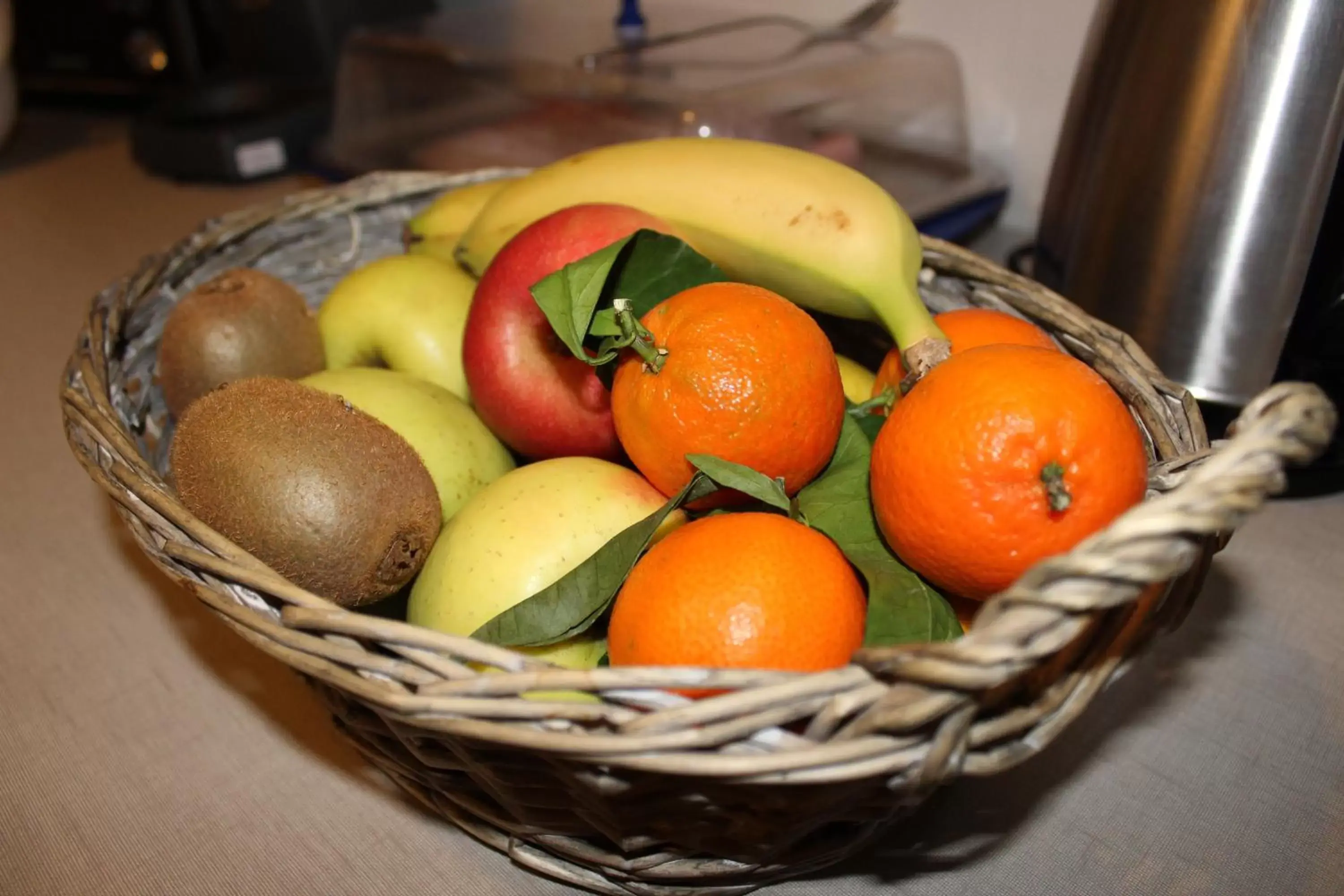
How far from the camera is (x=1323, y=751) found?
54cm

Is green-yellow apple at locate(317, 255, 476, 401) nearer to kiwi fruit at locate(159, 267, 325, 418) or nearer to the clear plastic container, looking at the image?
kiwi fruit at locate(159, 267, 325, 418)

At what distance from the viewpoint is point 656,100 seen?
3.46 feet

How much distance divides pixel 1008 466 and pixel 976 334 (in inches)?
7.7

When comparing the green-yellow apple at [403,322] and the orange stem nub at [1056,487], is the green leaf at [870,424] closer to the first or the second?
the orange stem nub at [1056,487]

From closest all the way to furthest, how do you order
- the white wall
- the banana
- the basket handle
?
the basket handle → the banana → the white wall

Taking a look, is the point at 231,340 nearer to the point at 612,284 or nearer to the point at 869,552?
the point at 612,284

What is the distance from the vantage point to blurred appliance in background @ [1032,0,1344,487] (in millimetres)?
622

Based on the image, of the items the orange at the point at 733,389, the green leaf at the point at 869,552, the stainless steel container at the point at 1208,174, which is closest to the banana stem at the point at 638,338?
the orange at the point at 733,389

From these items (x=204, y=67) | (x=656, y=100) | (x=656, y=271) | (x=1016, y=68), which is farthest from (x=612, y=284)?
(x=204, y=67)

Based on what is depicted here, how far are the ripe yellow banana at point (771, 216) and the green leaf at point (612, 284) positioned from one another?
51 millimetres

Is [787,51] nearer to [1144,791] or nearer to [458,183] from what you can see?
[458,183]

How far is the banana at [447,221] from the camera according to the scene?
79 centimetres

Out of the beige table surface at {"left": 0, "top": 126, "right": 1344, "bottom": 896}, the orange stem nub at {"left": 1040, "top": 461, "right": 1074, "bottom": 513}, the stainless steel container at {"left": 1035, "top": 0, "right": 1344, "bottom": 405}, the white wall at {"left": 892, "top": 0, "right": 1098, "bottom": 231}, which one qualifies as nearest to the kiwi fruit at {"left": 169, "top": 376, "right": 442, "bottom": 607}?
the beige table surface at {"left": 0, "top": 126, "right": 1344, "bottom": 896}

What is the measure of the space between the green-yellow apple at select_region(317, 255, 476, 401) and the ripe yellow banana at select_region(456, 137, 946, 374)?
0.16ft
